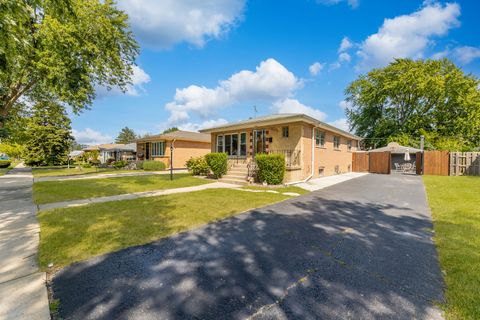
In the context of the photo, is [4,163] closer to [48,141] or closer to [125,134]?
[48,141]

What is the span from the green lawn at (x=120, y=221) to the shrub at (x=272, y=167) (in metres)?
3.06

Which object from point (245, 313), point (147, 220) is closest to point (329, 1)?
point (147, 220)

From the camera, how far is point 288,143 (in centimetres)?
1241

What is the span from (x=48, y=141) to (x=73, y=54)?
981 inches

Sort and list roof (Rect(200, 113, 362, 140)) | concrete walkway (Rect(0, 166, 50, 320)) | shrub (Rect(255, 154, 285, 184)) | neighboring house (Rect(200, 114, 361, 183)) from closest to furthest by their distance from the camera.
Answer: concrete walkway (Rect(0, 166, 50, 320)) < shrub (Rect(255, 154, 285, 184)) < roof (Rect(200, 113, 362, 140)) < neighboring house (Rect(200, 114, 361, 183))

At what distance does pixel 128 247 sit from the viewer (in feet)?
11.3

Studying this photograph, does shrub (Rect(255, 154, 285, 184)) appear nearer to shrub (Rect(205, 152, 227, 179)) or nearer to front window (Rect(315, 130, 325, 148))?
shrub (Rect(205, 152, 227, 179))

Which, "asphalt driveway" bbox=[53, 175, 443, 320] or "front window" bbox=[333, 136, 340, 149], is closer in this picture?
"asphalt driveway" bbox=[53, 175, 443, 320]

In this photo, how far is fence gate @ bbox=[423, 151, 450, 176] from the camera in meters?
16.4

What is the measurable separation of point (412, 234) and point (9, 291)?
6.25 m

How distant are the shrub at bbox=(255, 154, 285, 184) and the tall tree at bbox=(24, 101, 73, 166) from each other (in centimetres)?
2732

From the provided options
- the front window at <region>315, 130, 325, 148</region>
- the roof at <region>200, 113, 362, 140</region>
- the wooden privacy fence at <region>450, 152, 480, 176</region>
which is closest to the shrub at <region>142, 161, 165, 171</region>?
the roof at <region>200, 113, 362, 140</region>

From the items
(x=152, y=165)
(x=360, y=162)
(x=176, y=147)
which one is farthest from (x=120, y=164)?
(x=360, y=162)

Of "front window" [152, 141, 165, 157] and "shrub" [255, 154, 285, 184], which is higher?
"front window" [152, 141, 165, 157]
